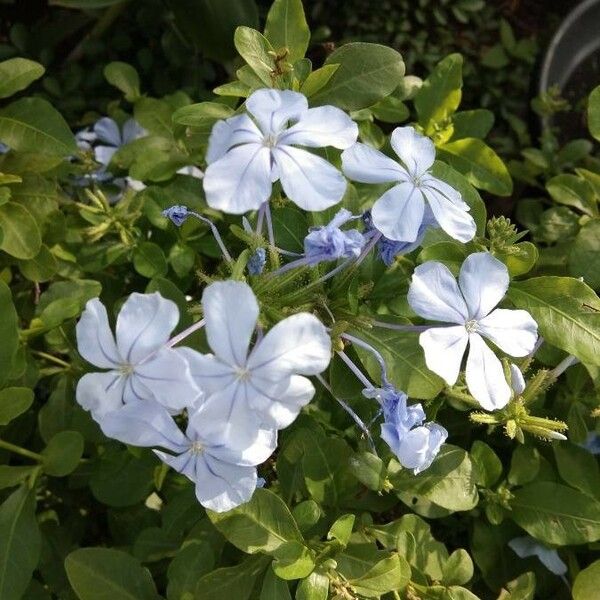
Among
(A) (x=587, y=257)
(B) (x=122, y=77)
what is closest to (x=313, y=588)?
(A) (x=587, y=257)

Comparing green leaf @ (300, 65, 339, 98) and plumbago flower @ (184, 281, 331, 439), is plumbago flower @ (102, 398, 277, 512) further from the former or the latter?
green leaf @ (300, 65, 339, 98)

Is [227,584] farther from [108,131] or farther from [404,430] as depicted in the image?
[108,131]

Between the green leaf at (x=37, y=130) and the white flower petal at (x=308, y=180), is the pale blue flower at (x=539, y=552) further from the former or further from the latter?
the green leaf at (x=37, y=130)

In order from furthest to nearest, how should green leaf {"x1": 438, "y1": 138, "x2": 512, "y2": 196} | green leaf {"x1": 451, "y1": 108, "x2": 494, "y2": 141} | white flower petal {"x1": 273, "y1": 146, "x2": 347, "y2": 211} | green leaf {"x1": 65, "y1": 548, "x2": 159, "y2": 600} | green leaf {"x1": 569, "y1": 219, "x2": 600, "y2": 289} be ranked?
green leaf {"x1": 451, "y1": 108, "x2": 494, "y2": 141}, green leaf {"x1": 438, "y1": 138, "x2": 512, "y2": 196}, green leaf {"x1": 569, "y1": 219, "x2": 600, "y2": 289}, green leaf {"x1": 65, "y1": 548, "x2": 159, "y2": 600}, white flower petal {"x1": 273, "y1": 146, "x2": 347, "y2": 211}

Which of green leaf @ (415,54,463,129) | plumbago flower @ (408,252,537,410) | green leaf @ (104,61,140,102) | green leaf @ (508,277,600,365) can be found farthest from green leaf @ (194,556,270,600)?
green leaf @ (104,61,140,102)

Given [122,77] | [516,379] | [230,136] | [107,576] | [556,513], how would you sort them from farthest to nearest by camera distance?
[122,77], [556,513], [107,576], [516,379], [230,136]

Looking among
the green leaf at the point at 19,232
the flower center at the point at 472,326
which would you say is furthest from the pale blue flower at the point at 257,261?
the green leaf at the point at 19,232

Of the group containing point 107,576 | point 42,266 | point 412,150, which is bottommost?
point 107,576
